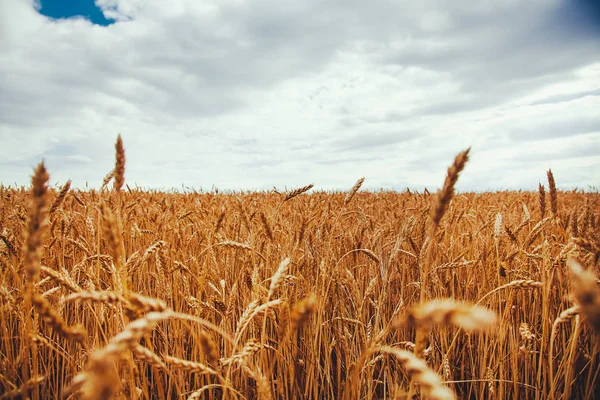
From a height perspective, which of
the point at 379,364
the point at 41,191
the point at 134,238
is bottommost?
the point at 379,364

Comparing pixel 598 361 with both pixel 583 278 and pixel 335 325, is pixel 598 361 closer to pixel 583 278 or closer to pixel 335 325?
pixel 335 325

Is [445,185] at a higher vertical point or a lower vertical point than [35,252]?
higher

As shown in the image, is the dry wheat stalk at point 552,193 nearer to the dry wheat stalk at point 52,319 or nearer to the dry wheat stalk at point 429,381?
the dry wheat stalk at point 429,381

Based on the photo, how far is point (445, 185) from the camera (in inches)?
32.7

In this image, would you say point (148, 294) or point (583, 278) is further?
point (148, 294)

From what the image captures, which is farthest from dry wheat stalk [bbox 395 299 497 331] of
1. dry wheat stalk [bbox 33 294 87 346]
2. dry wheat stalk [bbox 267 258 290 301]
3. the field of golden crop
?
dry wheat stalk [bbox 33 294 87 346]

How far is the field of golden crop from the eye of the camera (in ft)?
2.48

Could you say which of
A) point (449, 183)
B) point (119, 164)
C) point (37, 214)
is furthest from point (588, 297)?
point (119, 164)

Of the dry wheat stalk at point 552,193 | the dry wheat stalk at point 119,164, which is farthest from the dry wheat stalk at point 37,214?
the dry wheat stalk at point 552,193

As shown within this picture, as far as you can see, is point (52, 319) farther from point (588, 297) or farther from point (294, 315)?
point (588, 297)

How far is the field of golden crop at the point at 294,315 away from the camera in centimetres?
75

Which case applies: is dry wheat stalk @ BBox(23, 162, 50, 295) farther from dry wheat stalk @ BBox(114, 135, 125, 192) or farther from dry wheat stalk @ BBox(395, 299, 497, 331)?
dry wheat stalk @ BBox(395, 299, 497, 331)

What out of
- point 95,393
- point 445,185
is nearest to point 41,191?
point 95,393

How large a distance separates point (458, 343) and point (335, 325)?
34.1 inches
